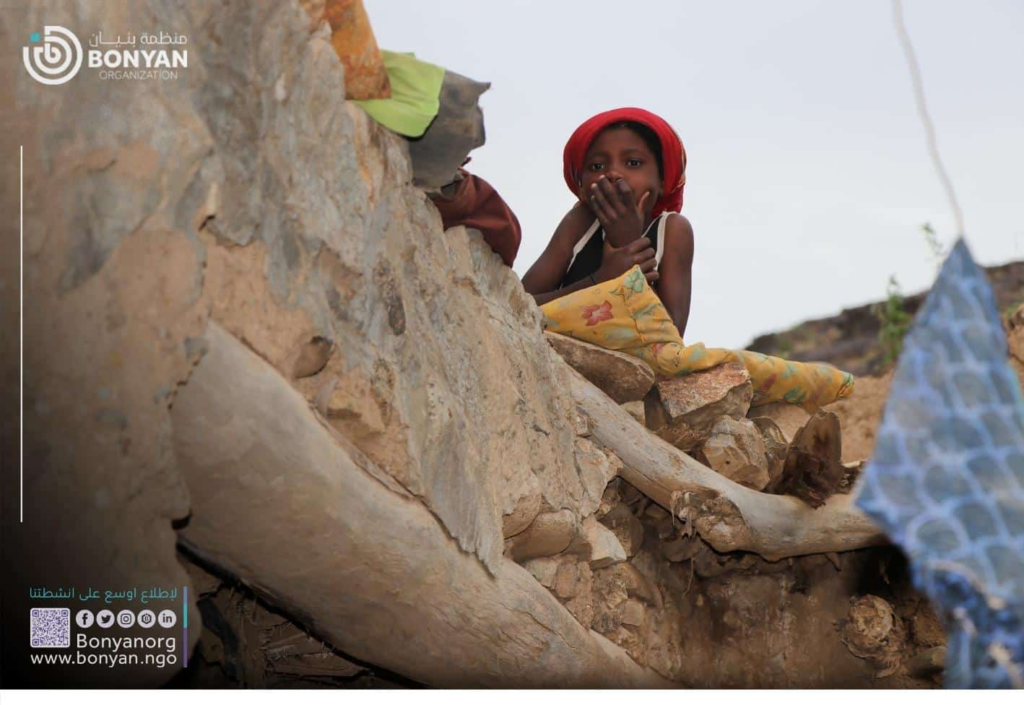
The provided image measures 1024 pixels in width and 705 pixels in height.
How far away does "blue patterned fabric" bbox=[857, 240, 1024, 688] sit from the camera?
1396 mm

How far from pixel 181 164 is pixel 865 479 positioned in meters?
0.93

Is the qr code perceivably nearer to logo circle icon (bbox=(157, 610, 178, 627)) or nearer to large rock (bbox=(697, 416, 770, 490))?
logo circle icon (bbox=(157, 610, 178, 627))

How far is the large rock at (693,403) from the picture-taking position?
8.69ft

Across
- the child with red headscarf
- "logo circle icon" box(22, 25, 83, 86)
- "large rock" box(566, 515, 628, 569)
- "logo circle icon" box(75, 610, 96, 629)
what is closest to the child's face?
the child with red headscarf

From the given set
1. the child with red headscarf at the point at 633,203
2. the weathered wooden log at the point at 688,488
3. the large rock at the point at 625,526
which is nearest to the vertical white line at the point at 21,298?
the weathered wooden log at the point at 688,488

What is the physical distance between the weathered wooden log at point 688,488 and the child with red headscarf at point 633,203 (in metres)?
0.44

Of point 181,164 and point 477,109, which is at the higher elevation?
point 477,109

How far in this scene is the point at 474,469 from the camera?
1897mm

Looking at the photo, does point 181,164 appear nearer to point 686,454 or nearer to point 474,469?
point 474,469

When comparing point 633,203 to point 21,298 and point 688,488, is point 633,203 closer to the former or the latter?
point 688,488

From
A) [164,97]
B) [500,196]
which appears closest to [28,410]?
[164,97]

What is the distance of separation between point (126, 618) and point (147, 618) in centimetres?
3

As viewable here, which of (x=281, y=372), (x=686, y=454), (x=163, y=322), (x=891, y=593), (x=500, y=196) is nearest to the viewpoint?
(x=163, y=322)

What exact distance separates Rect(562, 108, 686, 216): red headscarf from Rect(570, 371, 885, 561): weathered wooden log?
29.9 inches
